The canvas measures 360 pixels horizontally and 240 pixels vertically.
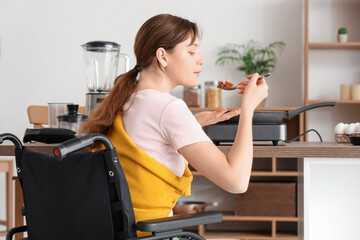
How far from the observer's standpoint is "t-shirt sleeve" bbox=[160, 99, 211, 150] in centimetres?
116

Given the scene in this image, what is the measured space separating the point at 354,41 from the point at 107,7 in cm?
197

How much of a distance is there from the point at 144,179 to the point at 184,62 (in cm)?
34

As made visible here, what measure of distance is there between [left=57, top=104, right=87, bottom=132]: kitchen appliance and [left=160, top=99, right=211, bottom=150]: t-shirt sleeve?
785mm

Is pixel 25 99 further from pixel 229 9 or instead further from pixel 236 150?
pixel 236 150

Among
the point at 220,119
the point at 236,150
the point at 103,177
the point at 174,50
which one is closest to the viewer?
the point at 103,177

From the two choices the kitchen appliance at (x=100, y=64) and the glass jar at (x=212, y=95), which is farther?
the glass jar at (x=212, y=95)

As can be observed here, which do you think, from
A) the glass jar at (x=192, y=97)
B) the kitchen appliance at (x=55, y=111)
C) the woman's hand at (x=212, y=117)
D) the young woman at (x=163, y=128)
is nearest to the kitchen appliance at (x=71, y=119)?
the kitchen appliance at (x=55, y=111)

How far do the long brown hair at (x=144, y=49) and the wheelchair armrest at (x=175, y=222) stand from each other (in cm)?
31

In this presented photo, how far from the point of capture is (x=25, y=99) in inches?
171

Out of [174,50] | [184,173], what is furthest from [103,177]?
[174,50]

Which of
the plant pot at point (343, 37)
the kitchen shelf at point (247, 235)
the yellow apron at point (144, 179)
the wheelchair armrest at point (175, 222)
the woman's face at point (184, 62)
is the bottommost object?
the kitchen shelf at point (247, 235)

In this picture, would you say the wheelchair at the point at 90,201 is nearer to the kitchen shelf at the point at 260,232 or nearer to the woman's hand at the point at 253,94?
the woman's hand at the point at 253,94

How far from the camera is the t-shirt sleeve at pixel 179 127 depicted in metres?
1.16

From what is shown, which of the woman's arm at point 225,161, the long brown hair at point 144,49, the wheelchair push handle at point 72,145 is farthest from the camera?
the long brown hair at point 144,49
